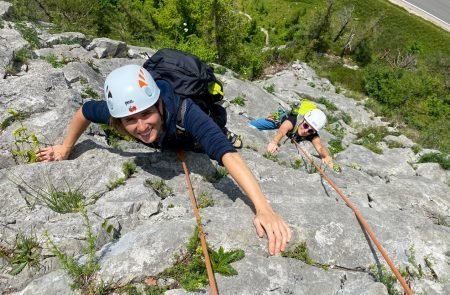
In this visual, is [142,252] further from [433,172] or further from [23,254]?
[433,172]

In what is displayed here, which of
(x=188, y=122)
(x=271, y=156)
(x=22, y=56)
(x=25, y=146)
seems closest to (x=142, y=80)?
(x=188, y=122)

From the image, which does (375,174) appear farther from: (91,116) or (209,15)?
(209,15)

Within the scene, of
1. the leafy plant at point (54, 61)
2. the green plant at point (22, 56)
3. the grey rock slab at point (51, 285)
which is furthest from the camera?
the leafy plant at point (54, 61)

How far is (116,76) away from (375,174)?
851 cm

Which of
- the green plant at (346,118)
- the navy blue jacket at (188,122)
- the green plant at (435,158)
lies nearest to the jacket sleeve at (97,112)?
the navy blue jacket at (188,122)

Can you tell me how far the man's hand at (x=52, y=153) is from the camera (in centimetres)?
571

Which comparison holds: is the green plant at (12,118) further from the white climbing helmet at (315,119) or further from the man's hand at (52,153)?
the white climbing helmet at (315,119)

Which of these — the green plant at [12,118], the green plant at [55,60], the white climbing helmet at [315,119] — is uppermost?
the white climbing helmet at [315,119]

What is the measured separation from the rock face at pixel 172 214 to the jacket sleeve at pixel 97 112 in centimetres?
89

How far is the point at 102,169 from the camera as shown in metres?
5.73

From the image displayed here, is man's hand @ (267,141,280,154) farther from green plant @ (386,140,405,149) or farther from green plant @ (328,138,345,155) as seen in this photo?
green plant @ (386,140,405,149)

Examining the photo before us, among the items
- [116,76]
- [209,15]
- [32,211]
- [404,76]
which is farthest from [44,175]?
[404,76]

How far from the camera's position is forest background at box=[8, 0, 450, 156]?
2145 cm

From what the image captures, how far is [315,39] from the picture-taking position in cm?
3309
